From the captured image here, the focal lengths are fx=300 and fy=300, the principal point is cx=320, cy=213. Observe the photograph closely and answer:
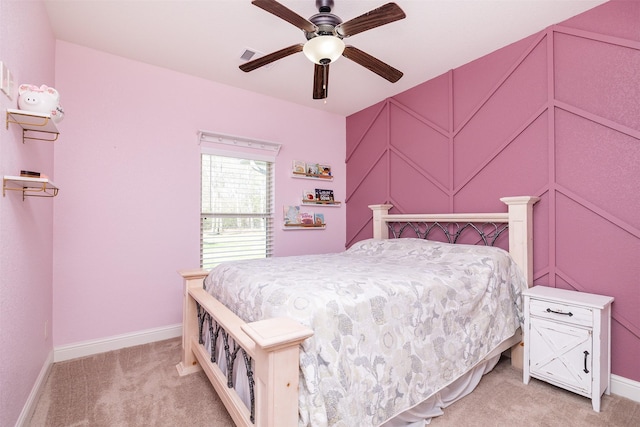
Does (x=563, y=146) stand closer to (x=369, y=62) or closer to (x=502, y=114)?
(x=502, y=114)

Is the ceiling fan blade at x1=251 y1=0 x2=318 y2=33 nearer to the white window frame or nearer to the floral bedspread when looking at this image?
the floral bedspread

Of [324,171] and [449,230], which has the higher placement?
[324,171]

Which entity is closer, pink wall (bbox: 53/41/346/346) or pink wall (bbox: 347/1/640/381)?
pink wall (bbox: 347/1/640/381)

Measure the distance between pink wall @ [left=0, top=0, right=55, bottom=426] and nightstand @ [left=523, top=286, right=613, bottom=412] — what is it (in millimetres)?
3063

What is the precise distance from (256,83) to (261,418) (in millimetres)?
3189

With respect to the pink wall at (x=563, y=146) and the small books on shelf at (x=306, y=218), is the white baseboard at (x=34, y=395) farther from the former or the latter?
the pink wall at (x=563, y=146)

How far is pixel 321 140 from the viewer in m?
4.19

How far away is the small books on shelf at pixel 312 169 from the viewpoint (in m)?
3.89

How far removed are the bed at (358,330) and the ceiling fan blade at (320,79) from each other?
52.9 inches

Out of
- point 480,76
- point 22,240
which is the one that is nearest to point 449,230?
point 480,76

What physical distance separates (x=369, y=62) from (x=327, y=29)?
38cm

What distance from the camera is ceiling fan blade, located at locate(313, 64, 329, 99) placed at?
2.12 m

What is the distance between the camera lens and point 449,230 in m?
3.09

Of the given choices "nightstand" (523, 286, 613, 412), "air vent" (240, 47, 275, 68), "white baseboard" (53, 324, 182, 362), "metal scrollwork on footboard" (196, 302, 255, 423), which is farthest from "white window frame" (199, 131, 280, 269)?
"nightstand" (523, 286, 613, 412)
